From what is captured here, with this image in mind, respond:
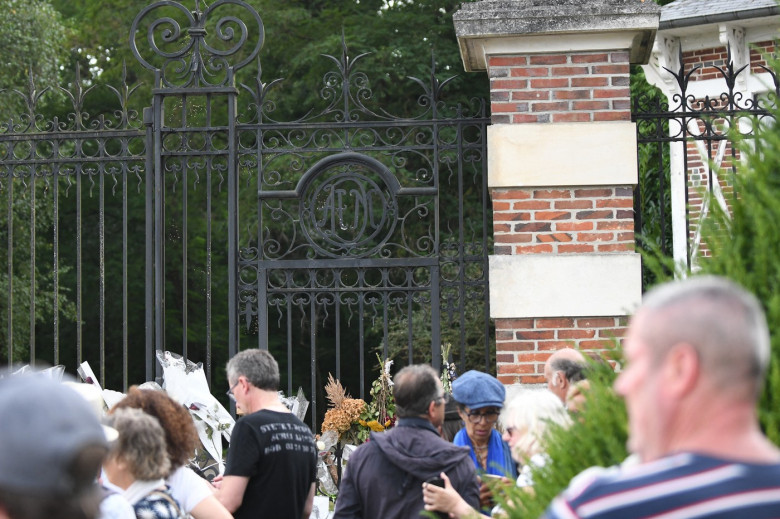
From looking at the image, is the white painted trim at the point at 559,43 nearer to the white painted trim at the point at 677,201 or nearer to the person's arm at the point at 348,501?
the person's arm at the point at 348,501

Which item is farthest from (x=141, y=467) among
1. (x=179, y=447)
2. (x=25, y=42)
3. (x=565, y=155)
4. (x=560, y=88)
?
(x=25, y=42)

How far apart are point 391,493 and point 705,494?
2.83 metres

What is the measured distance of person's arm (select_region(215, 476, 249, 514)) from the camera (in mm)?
4574

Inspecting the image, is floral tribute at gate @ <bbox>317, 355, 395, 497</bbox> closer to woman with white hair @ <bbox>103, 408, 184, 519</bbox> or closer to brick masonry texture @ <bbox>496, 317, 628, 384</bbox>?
brick masonry texture @ <bbox>496, 317, 628, 384</bbox>

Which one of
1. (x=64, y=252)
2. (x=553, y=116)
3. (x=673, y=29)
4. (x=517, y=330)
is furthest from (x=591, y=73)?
(x=64, y=252)

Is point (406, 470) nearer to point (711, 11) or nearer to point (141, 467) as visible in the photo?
point (141, 467)

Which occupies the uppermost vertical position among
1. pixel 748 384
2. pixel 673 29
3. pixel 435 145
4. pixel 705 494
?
pixel 673 29

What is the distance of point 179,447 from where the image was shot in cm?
388

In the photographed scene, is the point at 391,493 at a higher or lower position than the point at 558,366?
lower

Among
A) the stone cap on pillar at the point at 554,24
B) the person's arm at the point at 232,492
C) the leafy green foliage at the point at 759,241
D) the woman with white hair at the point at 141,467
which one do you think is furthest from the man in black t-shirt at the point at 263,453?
the stone cap on pillar at the point at 554,24

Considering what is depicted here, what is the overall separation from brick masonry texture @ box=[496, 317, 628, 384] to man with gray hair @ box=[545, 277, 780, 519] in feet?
15.5

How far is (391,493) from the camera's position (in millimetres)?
4387

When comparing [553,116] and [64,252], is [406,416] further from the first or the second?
[64,252]

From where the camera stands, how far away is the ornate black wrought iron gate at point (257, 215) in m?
A: 6.87
